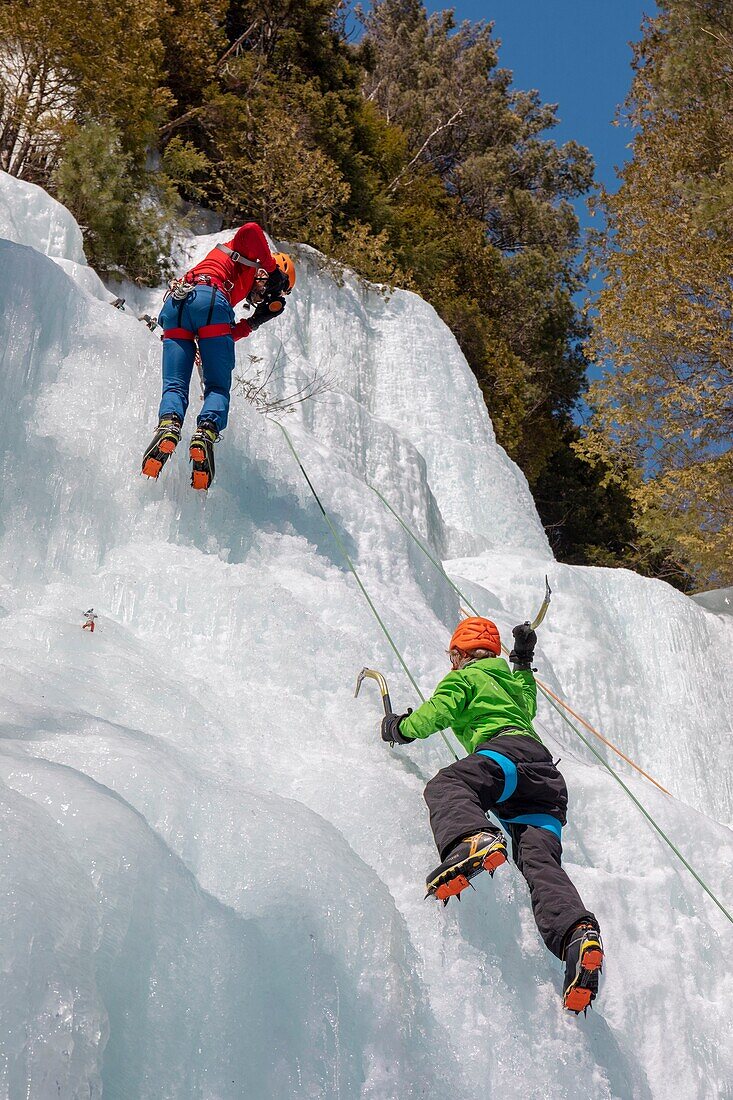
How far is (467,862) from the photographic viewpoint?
3.13 m

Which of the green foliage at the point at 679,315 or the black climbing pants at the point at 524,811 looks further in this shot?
the green foliage at the point at 679,315

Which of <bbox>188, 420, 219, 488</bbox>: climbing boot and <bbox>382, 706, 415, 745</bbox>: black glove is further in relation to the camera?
<bbox>188, 420, 219, 488</bbox>: climbing boot

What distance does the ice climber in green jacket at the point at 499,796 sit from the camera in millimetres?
3178

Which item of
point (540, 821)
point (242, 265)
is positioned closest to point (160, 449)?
point (242, 265)

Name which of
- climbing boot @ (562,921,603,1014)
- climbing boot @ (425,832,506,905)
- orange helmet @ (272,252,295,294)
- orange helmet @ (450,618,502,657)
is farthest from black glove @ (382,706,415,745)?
orange helmet @ (272,252,295,294)

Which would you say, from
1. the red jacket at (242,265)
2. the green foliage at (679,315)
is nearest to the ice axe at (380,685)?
the red jacket at (242,265)

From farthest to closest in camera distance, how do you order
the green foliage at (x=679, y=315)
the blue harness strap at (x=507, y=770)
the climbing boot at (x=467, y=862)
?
the green foliage at (x=679, y=315)
the blue harness strap at (x=507, y=770)
the climbing boot at (x=467, y=862)

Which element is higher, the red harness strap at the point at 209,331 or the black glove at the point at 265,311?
the black glove at the point at 265,311

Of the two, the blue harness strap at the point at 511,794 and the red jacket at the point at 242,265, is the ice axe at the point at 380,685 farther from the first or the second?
the red jacket at the point at 242,265

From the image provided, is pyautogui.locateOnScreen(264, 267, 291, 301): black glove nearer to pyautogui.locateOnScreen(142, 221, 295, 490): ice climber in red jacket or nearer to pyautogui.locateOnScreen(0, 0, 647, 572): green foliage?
pyautogui.locateOnScreen(142, 221, 295, 490): ice climber in red jacket

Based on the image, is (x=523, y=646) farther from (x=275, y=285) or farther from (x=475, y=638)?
(x=275, y=285)

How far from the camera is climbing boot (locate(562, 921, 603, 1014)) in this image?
317cm

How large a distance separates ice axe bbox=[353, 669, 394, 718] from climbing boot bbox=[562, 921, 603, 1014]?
1366mm

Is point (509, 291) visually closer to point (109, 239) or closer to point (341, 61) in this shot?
point (341, 61)
